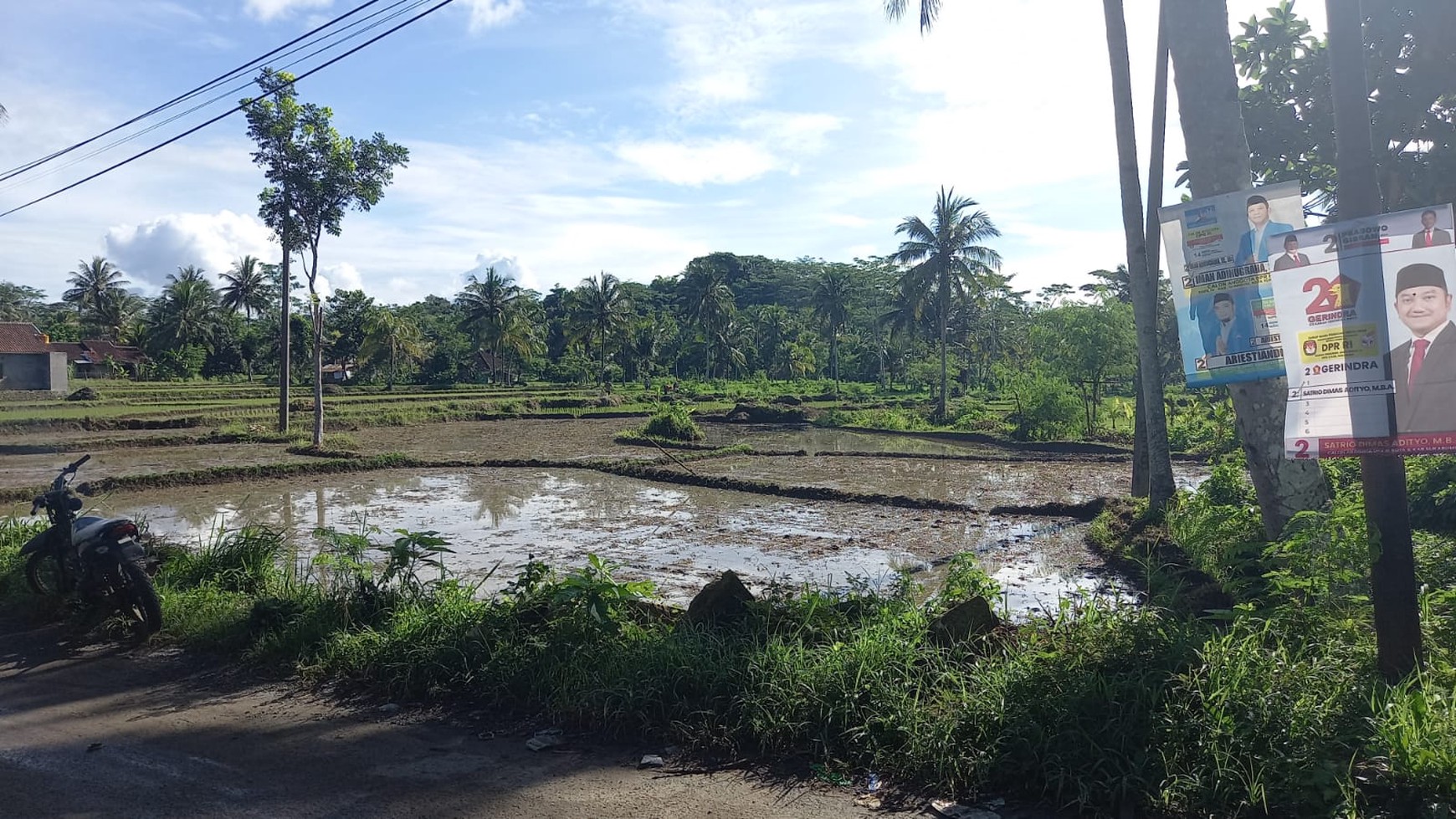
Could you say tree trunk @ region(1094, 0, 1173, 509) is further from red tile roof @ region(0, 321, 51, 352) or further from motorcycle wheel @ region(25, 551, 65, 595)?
red tile roof @ region(0, 321, 51, 352)

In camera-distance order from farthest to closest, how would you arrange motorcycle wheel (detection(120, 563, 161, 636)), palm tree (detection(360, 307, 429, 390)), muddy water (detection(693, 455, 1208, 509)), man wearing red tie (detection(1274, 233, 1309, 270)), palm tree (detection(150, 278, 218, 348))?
1. palm tree (detection(150, 278, 218, 348))
2. palm tree (detection(360, 307, 429, 390))
3. muddy water (detection(693, 455, 1208, 509))
4. motorcycle wheel (detection(120, 563, 161, 636))
5. man wearing red tie (detection(1274, 233, 1309, 270))

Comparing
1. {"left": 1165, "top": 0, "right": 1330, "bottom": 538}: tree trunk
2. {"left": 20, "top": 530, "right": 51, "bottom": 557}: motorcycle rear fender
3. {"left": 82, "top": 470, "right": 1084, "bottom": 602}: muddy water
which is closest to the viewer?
{"left": 1165, "top": 0, "right": 1330, "bottom": 538}: tree trunk

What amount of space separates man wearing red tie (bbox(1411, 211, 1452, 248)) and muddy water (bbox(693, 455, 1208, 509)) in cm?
1357

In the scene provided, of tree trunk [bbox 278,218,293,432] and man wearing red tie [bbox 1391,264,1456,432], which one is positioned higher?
tree trunk [bbox 278,218,293,432]

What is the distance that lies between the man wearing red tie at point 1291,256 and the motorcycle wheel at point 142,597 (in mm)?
7876

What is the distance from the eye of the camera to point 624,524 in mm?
15164

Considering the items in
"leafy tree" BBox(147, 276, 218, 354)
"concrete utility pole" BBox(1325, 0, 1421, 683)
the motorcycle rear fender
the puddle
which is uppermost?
"leafy tree" BBox(147, 276, 218, 354)

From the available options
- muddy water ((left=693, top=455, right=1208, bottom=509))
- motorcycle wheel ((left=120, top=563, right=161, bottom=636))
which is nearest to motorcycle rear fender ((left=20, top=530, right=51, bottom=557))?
motorcycle wheel ((left=120, top=563, right=161, bottom=636))

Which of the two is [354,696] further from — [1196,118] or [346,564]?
[1196,118]

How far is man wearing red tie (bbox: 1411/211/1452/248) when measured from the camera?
→ 3.77m

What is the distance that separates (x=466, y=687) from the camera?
5.43 m

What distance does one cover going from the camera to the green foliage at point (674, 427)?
30656 millimetres

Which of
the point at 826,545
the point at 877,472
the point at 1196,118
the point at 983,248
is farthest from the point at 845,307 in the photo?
the point at 1196,118

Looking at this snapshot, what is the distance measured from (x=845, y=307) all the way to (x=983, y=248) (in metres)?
22.9
